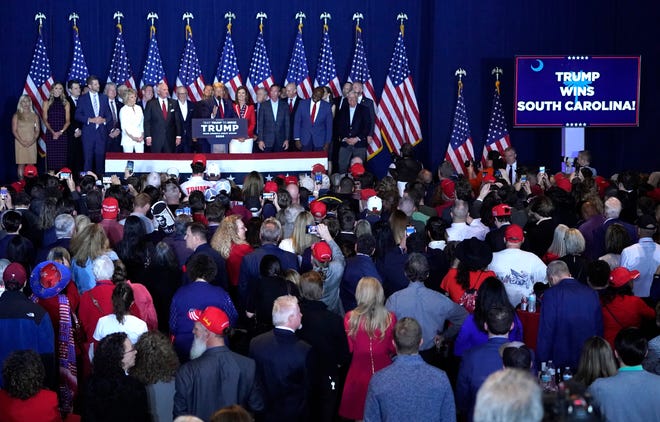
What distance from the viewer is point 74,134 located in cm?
1789

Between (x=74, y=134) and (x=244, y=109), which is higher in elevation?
(x=244, y=109)

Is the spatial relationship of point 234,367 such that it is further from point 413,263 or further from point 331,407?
point 413,263

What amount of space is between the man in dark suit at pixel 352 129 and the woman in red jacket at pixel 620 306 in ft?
34.4

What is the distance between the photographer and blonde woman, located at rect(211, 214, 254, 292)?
9.24 metres

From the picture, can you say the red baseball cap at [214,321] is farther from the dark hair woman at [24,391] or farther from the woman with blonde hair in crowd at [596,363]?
the woman with blonde hair in crowd at [596,363]

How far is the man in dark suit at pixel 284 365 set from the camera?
Answer: 6543mm

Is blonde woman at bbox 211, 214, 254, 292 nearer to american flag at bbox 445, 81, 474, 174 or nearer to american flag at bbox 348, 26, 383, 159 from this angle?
american flag at bbox 348, 26, 383, 159

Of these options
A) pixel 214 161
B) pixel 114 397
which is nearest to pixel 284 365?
pixel 114 397

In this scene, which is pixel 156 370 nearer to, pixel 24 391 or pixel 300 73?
A: pixel 24 391

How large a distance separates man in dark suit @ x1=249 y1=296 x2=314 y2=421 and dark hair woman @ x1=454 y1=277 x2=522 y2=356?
1195 millimetres

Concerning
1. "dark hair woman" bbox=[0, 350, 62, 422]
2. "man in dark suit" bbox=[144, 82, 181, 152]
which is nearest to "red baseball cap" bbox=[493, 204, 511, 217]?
"dark hair woman" bbox=[0, 350, 62, 422]

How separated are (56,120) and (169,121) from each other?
2159 mm

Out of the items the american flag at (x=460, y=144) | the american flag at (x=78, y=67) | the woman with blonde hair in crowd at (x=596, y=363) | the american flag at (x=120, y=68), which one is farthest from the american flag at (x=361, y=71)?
the woman with blonde hair in crowd at (x=596, y=363)

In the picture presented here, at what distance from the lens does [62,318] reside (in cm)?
791
